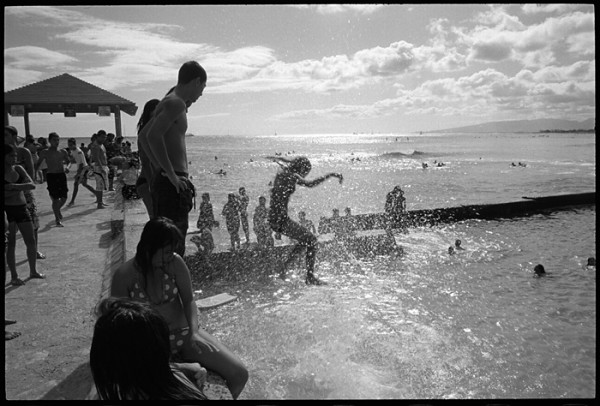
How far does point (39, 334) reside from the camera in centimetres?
432

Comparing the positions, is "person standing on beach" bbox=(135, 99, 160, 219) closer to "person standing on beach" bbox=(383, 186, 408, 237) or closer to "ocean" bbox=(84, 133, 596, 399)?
"ocean" bbox=(84, 133, 596, 399)

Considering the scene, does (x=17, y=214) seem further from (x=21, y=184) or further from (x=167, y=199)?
(x=167, y=199)

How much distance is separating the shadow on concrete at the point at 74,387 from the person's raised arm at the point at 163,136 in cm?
162

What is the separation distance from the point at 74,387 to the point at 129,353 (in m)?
2.25

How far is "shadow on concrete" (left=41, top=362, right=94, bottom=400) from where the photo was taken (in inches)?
128

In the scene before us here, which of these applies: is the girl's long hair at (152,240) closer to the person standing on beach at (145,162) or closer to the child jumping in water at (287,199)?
the person standing on beach at (145,162)

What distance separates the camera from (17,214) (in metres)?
5.57

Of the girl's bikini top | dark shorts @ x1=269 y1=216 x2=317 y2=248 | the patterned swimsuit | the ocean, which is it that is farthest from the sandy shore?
dark shorts @ x1=269 y1=216 x2=317 y2=248

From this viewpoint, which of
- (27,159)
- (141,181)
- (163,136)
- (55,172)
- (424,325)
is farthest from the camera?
(55,172)

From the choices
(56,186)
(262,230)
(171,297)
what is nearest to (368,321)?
(262,230)

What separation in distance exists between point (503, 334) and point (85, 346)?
4.67m

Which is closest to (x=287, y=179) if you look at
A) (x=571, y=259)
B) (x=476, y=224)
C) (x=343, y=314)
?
(x=343, y=314)

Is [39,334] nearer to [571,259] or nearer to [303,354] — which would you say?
[303,354]

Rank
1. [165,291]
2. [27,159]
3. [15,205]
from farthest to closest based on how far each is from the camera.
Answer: [27,159] < [15,205] < [165,291]
